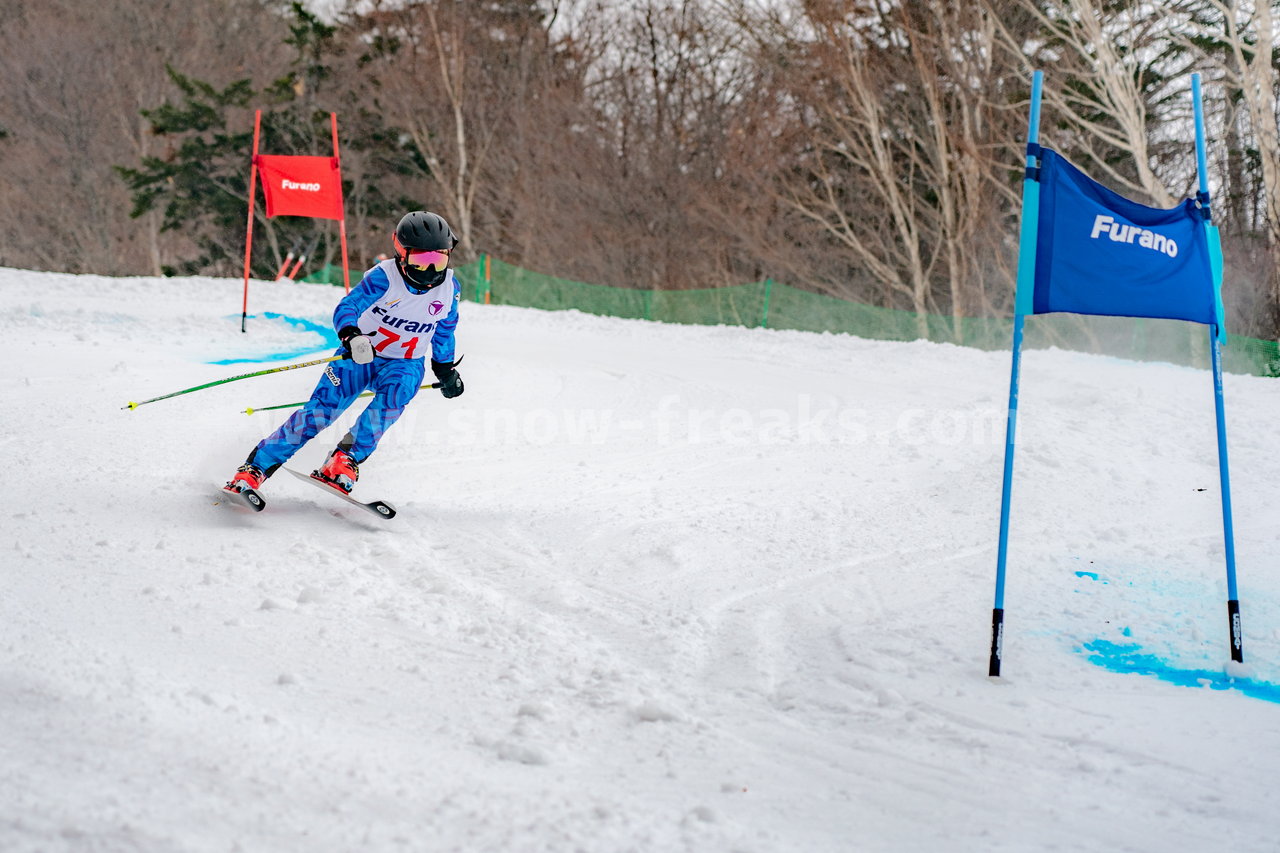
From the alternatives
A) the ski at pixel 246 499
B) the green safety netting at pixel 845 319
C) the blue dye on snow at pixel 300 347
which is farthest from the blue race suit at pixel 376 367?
the green safety netting at pixel 845 319

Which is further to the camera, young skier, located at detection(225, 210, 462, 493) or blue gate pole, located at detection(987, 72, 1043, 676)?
young skier, located at detection(225, 210, 462, 493)

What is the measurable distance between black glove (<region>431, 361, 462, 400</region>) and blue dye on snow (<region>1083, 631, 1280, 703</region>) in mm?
3708

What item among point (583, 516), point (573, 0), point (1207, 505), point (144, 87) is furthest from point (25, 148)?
point (1207, 505)

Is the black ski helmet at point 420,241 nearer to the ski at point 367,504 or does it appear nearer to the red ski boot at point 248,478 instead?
the ski at point 367,504

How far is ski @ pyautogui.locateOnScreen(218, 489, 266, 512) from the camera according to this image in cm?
530

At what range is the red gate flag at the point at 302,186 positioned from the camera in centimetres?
1376

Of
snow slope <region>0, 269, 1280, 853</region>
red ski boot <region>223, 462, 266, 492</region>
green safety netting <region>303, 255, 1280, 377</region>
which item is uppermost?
green safety netting <region>303, 255, 1280, 377</region>

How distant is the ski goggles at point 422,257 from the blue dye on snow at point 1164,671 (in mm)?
3743

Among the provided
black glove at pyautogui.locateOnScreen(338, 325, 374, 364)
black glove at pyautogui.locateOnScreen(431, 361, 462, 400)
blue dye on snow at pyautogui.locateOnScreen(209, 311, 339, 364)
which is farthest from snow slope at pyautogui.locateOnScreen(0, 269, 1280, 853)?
blue dye on snow at pyautogui.locateOnScreen(209, 311, 339, 364)

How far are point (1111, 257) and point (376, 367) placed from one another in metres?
3.90

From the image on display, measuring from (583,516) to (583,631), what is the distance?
2.04 meters

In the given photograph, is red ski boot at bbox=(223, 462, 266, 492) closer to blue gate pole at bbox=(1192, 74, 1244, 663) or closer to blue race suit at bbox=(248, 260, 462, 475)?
blue race suit at bbox=(248, 260, 462, 475)

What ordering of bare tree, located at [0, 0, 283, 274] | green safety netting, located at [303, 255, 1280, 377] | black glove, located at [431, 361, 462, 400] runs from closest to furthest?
1. black glove, located at [431, 361, 462, 400]
2. green safety netting, located at [303, 255, 1280, 377]
3. bare tree, located at [0, 0, 283, 274]

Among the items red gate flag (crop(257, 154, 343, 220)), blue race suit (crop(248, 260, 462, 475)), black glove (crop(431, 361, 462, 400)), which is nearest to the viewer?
blue race suit (crop(248, 260, 462, 475))
